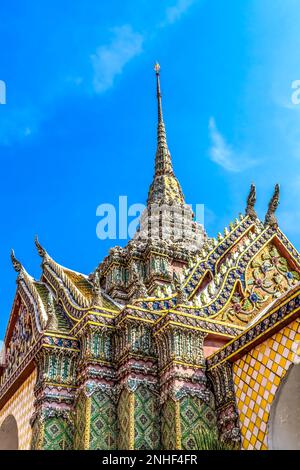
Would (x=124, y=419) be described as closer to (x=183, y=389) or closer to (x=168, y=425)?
(x=168, y=425)

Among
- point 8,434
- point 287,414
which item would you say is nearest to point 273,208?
point 287,414

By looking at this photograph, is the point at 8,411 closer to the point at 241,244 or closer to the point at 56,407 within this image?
the point at 56,407

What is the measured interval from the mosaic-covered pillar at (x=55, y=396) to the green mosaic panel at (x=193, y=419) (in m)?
A: 2.11

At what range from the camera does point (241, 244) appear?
14047 millimetres

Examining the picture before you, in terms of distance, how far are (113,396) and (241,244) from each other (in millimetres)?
4834

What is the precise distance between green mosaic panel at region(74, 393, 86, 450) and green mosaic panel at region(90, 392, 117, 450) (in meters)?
0.15

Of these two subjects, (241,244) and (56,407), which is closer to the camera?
(56,407)

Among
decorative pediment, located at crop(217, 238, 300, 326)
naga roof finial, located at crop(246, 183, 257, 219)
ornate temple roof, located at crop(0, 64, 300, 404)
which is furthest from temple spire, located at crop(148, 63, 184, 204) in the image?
decorative pediment, located at crop(217, 238, 300, 326)

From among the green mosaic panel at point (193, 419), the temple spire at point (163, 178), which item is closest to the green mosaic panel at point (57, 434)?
the green mosaic panel at point (193, 419)

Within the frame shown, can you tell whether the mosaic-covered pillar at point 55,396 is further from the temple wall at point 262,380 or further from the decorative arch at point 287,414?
the decorative arch at point 287,414

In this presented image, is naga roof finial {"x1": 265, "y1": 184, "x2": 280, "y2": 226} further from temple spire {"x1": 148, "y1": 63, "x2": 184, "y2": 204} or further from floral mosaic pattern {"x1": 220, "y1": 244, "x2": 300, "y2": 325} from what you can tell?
temple spire {"x1": 148, "y1": 63, "x2": 184, "y2": 204}

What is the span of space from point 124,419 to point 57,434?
50.2 inches

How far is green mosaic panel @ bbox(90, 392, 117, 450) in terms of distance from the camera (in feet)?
34.3
